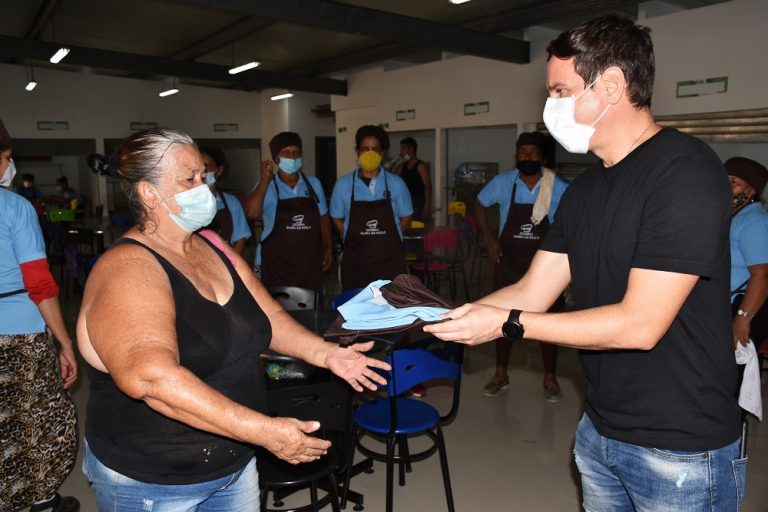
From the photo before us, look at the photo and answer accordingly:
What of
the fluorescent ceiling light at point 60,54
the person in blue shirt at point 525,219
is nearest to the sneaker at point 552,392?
the person in blue shirt at point 525,219

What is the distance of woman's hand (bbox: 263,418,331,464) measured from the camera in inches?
50.5

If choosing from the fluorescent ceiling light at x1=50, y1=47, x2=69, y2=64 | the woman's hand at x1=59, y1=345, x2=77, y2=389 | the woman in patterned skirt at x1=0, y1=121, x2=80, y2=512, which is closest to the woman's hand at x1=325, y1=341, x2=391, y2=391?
the woman in patterned skirt at x1=0, y1=121, x2=80, y2=512

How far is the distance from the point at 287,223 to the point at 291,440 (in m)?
3.25

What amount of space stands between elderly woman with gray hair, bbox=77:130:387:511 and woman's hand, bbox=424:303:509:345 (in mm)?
318

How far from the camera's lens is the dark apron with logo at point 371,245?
14.3 ft

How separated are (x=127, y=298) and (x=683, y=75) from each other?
7.22 m

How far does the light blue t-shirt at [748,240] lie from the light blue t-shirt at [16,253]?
363 cm

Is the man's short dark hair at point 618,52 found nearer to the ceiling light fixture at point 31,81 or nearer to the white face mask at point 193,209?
the white face mask at point 193,209

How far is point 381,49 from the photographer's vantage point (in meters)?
11.4

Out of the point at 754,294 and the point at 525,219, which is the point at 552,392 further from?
the point at 754,294

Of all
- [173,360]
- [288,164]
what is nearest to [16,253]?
[173,360]

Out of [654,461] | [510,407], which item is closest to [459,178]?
[510,407]

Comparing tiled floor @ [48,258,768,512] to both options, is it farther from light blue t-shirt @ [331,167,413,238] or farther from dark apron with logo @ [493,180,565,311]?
light blue t-shirt @ [331,167,413,238]

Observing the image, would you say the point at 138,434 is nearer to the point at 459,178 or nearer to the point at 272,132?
the point at 459,178
